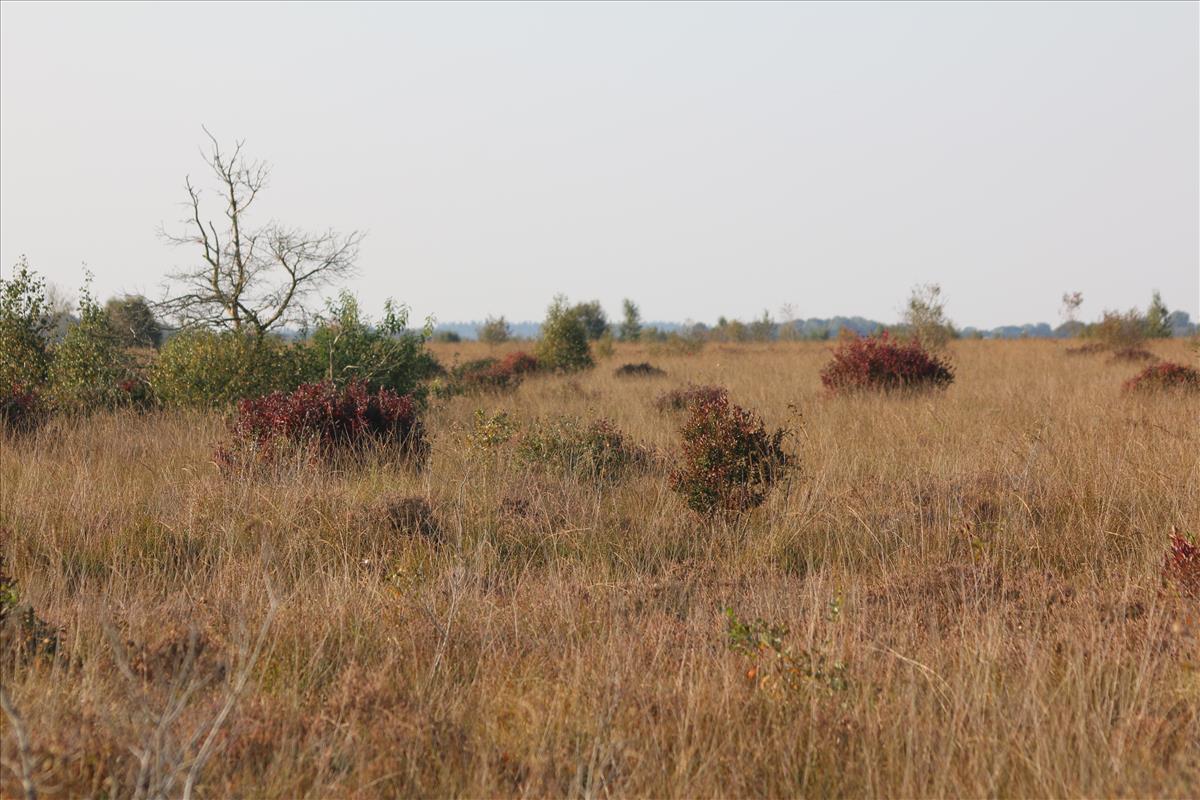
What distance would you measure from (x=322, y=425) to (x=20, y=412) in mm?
4367

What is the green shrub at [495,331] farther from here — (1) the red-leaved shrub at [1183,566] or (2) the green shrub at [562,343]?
(1) the red-leaved shrub at [1183,566]

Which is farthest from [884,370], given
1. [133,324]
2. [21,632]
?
[21,632]

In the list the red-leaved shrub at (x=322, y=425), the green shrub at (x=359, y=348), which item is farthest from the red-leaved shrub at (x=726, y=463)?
the green shrub at (x=359, y=348)

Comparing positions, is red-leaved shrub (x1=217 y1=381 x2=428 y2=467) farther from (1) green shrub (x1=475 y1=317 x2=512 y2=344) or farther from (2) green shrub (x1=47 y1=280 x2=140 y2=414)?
(1) green shrub (x1=475 y1=317 x2=512 y2=344)

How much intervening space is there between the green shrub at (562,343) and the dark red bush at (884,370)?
29.8 feet

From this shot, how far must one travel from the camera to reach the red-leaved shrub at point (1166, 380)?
42.1ft

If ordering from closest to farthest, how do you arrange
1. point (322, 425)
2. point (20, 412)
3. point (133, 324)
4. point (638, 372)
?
1. point (322, 425)
2. point (20, 412)
3. point (133, 324)
4. point (638, 372)

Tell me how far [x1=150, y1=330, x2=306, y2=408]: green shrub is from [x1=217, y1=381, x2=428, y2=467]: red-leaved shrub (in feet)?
9.06

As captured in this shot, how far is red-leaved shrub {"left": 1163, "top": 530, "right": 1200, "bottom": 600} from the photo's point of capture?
181 inches

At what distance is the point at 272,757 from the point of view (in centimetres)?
309

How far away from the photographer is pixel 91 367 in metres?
12.0

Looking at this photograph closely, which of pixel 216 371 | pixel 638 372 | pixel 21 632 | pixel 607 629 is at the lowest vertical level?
pixel 607 629

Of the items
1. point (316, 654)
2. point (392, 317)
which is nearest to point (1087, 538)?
point (316, 654)

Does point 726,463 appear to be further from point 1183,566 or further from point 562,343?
point 562,343
